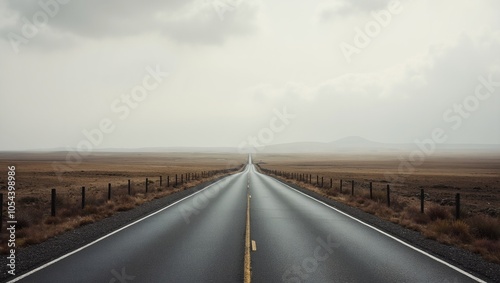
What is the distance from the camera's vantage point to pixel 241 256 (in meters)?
8.02

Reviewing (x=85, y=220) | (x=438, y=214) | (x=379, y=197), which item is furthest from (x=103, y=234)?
(x=379, y=197)

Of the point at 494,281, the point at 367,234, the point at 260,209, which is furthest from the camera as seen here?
the point at 260,209

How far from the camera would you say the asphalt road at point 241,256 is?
6676mm

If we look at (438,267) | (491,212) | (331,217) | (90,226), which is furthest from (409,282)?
(491,212)

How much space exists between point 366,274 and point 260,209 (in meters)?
10.3

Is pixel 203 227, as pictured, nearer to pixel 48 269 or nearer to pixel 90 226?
pixel 90 226

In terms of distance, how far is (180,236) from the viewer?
408 inches

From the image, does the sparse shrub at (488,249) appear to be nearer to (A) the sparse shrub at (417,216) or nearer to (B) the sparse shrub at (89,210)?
(A) the sparse shrub at (417,216)

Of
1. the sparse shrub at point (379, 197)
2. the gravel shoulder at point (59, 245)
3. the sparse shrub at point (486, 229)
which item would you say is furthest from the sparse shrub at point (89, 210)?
the sparse shrub at point (379, 197)

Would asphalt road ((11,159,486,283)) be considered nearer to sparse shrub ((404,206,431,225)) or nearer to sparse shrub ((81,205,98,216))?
sparse shrub ((404,206,431,225))

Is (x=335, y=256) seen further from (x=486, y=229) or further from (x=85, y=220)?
(x=85, y=220)

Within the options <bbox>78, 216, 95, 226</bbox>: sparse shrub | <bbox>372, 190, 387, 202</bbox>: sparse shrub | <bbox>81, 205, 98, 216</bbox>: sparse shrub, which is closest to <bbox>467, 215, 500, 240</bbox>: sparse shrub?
<bbox>372, 190, 387, 202</bbox>: sparse shrub

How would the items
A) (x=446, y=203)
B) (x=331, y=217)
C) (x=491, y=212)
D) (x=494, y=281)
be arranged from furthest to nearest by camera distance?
(x=446, y=203) < (x=491, y=212) < (x=331, y=217) < (x=494, y=281)

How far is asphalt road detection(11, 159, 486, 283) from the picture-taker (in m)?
6.68
